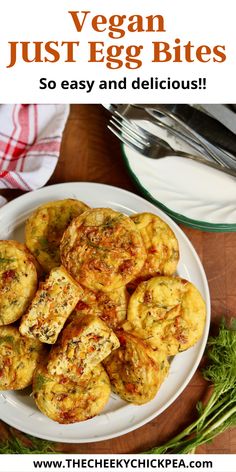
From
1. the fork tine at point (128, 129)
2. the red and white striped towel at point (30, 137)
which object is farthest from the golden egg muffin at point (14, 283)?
the fork tine at point (128, 129)

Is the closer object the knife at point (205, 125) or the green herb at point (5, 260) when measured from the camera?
the green herb at point (5, 260)

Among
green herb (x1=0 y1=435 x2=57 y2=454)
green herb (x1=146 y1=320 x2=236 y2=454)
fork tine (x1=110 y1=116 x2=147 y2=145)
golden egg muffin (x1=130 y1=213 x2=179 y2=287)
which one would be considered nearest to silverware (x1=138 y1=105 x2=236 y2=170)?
fork tine (x1=110 y1=116 x2=147 y2=145)

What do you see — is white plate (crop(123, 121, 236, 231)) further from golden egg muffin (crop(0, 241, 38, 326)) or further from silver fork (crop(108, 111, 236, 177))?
golden egg muffin (crop(0, 241, 38, 326))

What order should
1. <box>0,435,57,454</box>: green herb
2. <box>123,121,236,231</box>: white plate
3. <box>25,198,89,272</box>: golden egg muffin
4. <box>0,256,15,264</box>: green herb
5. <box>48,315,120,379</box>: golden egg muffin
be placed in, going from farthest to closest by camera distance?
<box>123,121,236,231</box>: white plate
<box>0,435,57,454</box>: green herb
<box>25,198,89,272</box>: golden egg muffin
<box>0,256,15,264</box>: green herb
<box>48,315,120,379</box>: golden egg muffin

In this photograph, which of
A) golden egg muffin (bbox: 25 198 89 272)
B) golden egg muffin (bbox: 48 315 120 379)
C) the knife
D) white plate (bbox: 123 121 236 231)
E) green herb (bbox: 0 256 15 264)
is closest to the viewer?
golden egg muffin (bbox: 48 315 120 379)

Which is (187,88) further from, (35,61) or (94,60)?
(35,61)

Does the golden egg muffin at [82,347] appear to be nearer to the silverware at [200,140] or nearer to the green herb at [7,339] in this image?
the green herb at [7,339]
